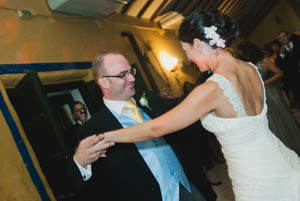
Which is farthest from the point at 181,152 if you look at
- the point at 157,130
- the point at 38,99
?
the point at 38,99

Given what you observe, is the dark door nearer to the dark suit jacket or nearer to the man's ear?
the man's ear

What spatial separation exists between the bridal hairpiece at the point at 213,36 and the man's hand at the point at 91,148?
2.91 feet

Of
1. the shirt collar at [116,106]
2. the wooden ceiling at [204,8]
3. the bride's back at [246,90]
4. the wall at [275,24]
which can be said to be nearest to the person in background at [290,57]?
the wooden ceiling at [204,8]

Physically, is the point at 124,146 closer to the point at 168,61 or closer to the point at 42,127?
the point at 42,127

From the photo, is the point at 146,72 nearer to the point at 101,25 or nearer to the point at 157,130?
the point at 101,25

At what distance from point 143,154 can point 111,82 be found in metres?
0.61

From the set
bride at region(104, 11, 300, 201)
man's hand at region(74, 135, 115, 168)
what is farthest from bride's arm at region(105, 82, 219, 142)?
man's hand at region(74, 135, 115, 168)

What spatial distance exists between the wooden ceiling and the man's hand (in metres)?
4.50

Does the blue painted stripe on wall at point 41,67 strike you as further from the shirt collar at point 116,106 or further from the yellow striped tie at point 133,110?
the yellow striped tie at point 133,110

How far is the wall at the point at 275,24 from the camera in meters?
13.7

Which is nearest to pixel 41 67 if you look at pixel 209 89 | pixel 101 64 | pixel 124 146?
pixel 101 64

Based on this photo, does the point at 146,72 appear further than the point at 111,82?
Yes

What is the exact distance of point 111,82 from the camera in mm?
1908

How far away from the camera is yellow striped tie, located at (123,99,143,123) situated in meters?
1.85
